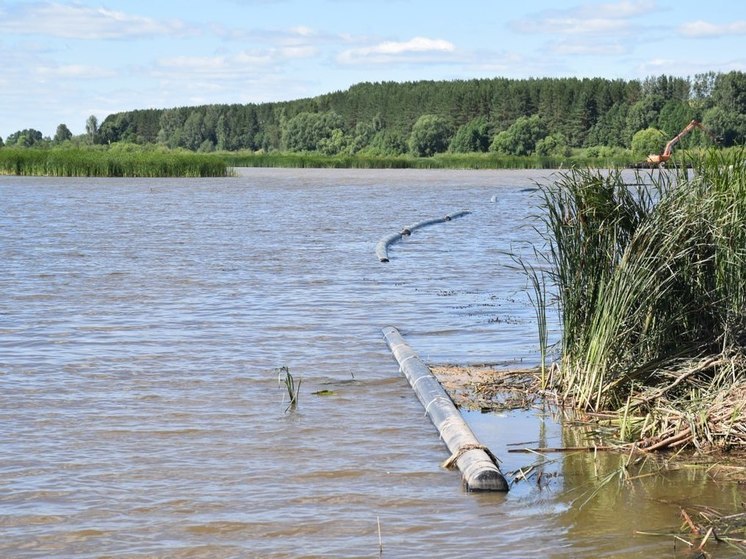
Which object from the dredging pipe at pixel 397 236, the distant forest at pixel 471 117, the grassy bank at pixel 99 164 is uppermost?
the distant forest at pixel 471 117

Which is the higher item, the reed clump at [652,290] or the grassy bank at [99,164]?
the grassy bank at [99,164]

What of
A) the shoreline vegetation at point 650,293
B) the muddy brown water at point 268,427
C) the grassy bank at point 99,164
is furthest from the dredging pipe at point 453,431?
the grassy bank at point 99,164

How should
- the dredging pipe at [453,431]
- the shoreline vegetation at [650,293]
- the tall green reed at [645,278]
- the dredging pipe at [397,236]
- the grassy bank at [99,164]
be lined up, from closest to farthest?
the dredging pipe at [453,431] → the shoreline vegetation at [650,293] → the tall green reed at [645,278] → the dredging pipe at [397,236] → the grassy bank at [99,164]

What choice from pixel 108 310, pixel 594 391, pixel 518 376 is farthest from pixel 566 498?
pixel 108 310

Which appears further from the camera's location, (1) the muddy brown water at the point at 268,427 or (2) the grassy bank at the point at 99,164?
(2) the grassy bank at the point at 99,164

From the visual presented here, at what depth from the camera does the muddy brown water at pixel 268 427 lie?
617 cm

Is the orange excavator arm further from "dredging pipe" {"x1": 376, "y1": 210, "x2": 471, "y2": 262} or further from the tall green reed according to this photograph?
"dredging pipe" {"x1": 376, "y1": 210, "x2": 471, "y2": 262}

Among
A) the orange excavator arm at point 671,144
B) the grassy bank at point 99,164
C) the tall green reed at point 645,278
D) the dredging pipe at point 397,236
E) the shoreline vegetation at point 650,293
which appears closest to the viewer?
the shoreline vegetation at point 650,293

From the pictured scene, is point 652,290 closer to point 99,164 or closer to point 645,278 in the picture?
point 645,278

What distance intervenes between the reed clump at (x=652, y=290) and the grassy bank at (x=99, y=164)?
5389cm

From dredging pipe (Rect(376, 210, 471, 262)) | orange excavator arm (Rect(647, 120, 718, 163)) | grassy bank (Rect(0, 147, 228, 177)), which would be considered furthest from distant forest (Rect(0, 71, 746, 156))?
orange excavator arm (Rect(647, 120, 718, 163))

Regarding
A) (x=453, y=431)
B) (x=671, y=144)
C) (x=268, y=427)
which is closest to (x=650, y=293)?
(x=671, y=144)

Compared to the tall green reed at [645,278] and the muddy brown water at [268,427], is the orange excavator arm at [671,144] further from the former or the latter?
the muddy brown water at [268,427]

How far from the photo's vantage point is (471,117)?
154 metres
